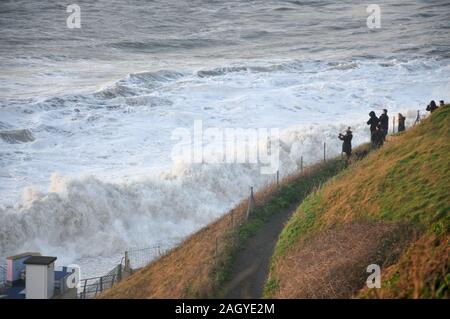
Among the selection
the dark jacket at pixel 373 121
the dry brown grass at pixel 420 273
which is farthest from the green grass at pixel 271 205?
the dry brown grass at pixel 420 273

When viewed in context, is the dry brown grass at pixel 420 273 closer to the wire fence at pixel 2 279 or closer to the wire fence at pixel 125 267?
the wire fence at pixel 125 267

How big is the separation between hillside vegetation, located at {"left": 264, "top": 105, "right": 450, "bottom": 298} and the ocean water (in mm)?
10851

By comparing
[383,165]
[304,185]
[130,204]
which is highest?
[383,165]

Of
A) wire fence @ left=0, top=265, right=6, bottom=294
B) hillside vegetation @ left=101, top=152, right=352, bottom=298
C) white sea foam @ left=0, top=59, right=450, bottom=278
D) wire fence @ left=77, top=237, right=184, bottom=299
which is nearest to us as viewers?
hillside vegetation @ left=101, top=152, right=352, bottom=298

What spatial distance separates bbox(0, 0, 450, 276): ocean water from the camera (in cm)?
2655

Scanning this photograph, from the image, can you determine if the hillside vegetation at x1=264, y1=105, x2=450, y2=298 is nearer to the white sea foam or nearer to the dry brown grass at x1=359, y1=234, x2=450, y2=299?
the dry brown grass at x1=359, y1=234, x2=450, y2=299

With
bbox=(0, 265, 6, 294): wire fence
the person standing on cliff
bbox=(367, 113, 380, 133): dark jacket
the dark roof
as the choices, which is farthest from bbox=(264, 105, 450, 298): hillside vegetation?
bbox=(0, 265, 6, 294): wire fence

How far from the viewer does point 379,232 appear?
12.5 metres

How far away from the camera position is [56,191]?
26734mm

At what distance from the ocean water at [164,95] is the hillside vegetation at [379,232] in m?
10.9

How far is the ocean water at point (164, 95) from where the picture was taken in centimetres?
2655
